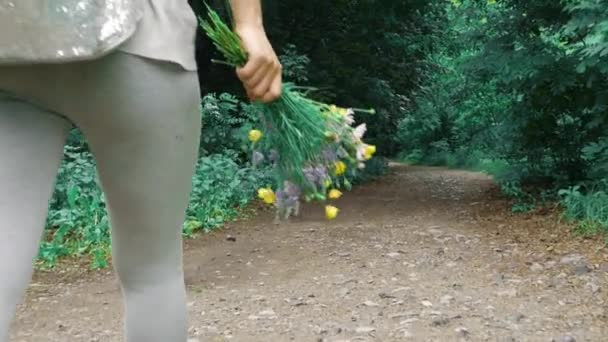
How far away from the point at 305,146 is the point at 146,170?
357 mm

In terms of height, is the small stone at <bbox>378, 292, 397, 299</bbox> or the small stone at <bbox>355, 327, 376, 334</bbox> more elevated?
the small stone at <bbox>355, 327, 376, 334</bbox>

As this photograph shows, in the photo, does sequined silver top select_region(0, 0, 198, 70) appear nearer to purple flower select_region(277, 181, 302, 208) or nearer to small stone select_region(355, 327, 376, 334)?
purple flower select_region(277, 181, 302, 208)

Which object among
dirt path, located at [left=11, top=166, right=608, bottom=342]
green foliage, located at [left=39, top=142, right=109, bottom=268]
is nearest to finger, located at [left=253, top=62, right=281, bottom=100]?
dirt path, located at [left=11, top=166, right=608, bottom=342]

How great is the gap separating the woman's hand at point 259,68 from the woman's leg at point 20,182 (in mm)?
331

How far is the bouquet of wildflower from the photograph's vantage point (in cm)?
166

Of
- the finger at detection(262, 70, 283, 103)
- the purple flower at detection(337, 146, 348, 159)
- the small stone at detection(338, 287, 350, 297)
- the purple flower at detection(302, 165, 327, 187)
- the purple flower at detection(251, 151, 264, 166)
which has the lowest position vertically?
the small stone at detection(338, 287, 350, 297)

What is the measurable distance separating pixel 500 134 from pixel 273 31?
10.2 feet

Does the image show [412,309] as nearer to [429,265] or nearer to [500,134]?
[429,265]

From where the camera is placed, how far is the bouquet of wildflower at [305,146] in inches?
65.4

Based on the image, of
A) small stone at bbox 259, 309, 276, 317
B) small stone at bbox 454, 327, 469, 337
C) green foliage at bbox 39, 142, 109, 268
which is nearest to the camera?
small stone at bbox 454, 327, 469, 337

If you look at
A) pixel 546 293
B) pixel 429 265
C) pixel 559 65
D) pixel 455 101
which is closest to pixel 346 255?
pixel 429 265

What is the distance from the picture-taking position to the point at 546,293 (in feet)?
14.9

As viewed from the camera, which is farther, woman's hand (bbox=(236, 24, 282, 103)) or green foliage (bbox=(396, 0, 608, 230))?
green foliage (bbox=(396, 0, 608, 230))

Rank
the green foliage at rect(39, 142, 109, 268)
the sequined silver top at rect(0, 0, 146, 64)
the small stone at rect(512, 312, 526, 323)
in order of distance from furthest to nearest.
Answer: the green foliage at rect(39, 142, 109, 268) < the small stone at rect(512, 312, 526, 323) < the sequined silver top at rect(0, 0, 146, 64)
